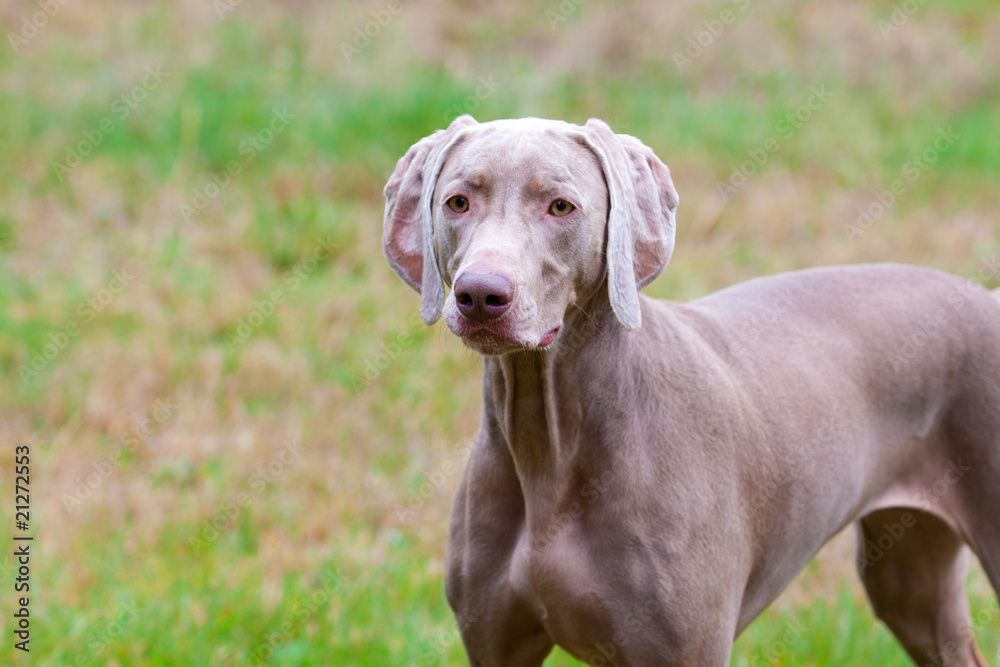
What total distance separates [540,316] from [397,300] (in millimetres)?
3985

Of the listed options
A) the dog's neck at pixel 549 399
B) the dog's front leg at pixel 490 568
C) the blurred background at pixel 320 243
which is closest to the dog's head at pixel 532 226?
the dog's neck at pixel 549 399

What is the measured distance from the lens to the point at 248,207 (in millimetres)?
7234

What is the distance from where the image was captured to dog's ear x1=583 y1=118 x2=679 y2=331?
2.70 metres

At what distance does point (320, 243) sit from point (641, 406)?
14.1ft

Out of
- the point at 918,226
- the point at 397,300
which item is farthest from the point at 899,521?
the point at 918,226

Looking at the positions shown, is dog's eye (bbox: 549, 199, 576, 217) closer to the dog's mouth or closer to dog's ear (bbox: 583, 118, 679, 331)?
dog's ear (bbox: 583, 118, 679, 331)

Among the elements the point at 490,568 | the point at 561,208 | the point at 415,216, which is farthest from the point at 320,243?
the point at 561,208

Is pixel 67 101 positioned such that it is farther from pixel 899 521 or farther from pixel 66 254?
pixel 899 521

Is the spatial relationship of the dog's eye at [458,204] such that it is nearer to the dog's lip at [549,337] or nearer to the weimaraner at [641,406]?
the weimaraner at [641,406]

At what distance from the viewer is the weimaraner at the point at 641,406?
8.75 ft

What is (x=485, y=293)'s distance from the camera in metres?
2.42

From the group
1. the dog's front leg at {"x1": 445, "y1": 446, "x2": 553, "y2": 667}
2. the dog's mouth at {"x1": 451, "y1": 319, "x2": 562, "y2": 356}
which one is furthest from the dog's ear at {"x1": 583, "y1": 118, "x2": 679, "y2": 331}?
the dog's front leg at {"x1": 445, "y1": 446, "x2": 553, "y2": 667}

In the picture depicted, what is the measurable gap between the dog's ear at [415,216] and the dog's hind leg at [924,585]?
1810 millimetres

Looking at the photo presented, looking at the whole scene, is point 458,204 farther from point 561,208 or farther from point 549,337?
point 549,337
